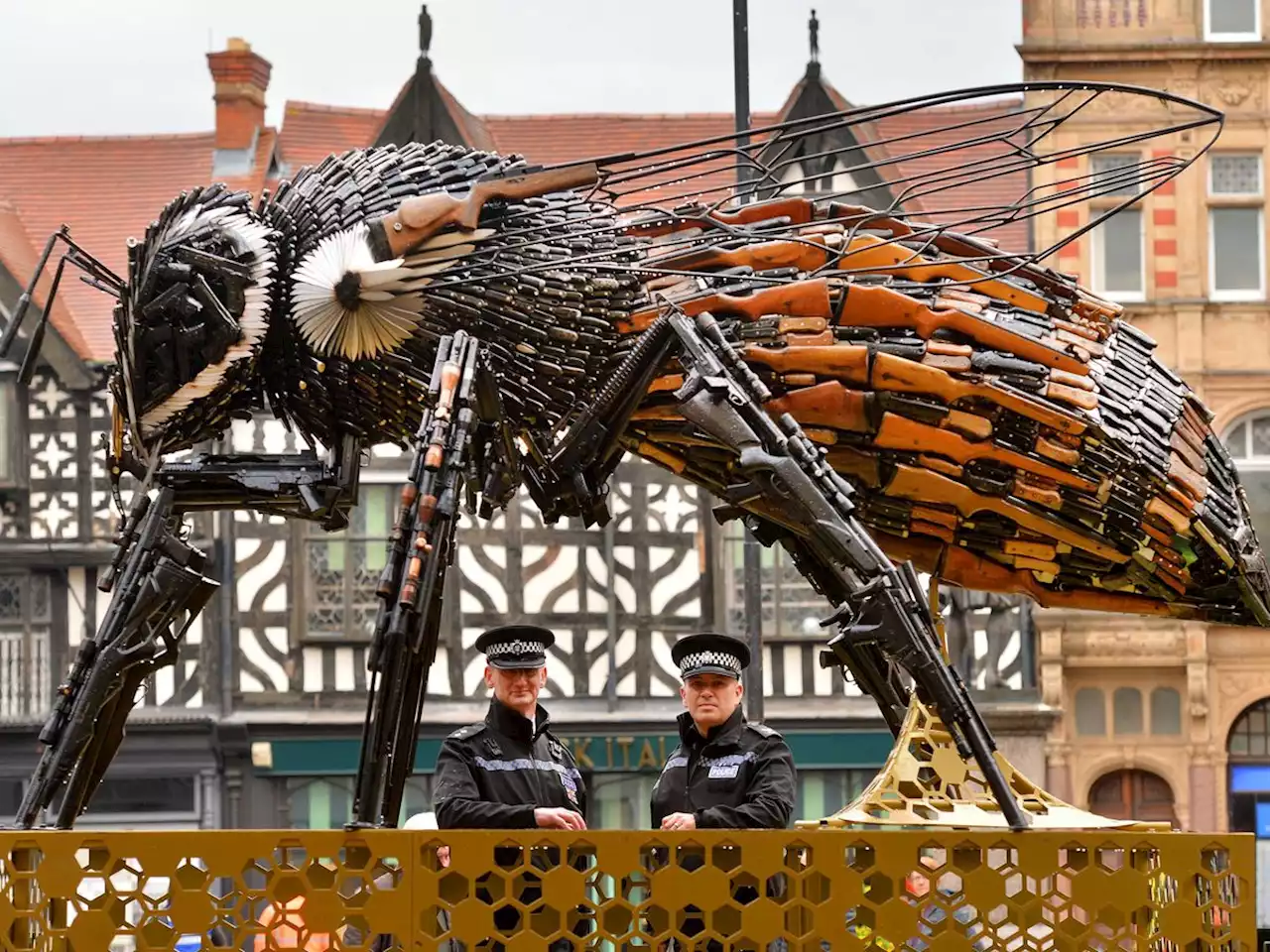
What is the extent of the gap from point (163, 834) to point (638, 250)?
3105mm

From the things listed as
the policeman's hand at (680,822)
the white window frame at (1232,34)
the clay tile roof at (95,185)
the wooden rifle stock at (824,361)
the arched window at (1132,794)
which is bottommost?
the arched window at (1132,794)

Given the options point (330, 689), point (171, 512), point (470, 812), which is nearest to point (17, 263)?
point (330, 689)

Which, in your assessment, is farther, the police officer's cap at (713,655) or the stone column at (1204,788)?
the stone column at (1204,788)

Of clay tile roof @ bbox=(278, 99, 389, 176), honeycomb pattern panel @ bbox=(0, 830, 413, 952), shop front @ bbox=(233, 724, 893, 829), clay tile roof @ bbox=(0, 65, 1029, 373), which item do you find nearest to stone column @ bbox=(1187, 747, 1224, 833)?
shop front @ bbox=(233, 724, 893, 829)

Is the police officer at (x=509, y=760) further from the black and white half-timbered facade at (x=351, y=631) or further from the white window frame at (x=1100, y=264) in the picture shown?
the white window frame at (x=1100, y=264)

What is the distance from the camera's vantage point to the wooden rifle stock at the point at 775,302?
30.0 feet

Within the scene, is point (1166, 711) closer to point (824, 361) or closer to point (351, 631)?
point (351, 631)

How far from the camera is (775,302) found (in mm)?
9172

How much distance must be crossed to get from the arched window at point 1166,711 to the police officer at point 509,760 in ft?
65.2

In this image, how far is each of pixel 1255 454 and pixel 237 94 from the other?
1328 centimetres

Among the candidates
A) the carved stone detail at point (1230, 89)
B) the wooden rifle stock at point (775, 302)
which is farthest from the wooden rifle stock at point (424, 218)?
the carved stone detail at point (1230, 89)

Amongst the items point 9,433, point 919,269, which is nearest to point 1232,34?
point 9,433

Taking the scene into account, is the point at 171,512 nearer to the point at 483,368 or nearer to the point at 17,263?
the point at 483,368

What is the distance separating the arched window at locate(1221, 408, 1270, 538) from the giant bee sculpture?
18605mm
